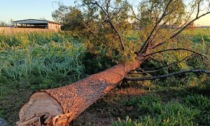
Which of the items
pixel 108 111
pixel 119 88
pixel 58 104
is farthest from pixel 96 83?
pixel 119 88

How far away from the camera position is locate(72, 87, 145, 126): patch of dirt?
12.6 feet

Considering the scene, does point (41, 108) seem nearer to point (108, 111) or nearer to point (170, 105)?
point (108, 111)

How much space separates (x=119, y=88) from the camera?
548 centimetres

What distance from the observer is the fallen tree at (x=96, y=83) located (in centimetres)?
312

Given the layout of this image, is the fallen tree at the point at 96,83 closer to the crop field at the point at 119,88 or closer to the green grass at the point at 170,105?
the crop field at the point at 119,88

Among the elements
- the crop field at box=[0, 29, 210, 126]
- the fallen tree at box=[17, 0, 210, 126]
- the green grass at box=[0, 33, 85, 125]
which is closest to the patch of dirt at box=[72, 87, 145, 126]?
the crop field at box=[0, 29, 210, 126]

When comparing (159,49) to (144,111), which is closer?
(144,111)

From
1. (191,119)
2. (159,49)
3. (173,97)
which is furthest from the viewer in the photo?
(159,49)

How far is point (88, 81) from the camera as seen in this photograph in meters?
3.99

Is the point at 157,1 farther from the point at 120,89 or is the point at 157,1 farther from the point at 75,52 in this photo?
the point at 75,52

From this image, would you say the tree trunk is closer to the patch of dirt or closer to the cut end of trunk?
the cut end of trunk

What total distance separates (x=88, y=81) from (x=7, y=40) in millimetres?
8563

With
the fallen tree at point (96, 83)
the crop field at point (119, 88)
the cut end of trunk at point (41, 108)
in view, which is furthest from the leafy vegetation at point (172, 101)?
the cut end of trunk at point (41, 108)

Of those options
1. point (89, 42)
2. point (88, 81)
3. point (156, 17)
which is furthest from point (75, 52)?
point (88, 81)
